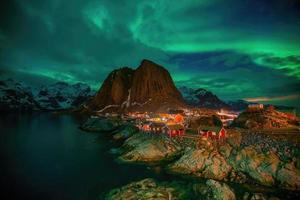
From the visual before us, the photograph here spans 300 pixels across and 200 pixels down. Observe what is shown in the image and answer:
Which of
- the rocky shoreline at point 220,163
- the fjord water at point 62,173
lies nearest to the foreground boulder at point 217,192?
the rocky shoreline at point 220,163

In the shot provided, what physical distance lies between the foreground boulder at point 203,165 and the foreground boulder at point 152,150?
6.32 metres

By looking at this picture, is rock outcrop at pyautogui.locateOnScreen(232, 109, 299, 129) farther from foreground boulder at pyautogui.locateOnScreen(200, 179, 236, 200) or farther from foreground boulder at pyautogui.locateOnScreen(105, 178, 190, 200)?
foreground boulder at pyautogui.locateOnScreen(105, 178, 190, 200)

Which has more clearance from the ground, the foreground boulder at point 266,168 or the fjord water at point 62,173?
the foreground boulder at point 266,168

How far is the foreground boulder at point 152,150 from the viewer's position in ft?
165

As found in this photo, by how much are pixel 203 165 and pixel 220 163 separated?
114 inches

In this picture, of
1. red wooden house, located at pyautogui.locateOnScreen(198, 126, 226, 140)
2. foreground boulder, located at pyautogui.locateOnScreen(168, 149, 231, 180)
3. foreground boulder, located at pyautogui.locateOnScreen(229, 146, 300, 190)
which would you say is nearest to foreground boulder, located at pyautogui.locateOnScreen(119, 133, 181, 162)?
foreground boulder, located at pyautogui.locateOnScreen(168, 149, 231, 180)

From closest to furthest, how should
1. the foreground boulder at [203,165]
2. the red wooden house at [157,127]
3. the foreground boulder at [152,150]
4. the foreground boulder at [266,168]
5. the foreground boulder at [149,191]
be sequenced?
1. the foreground boulder at [149,191]
2. the foreground boulder at [266,168]
3. the foreground boulder at [203,165]
4. the foreground boulder at [152,150]
5. the red wooden house at [157,127]

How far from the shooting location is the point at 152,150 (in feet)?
169

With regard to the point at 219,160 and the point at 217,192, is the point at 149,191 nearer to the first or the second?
the point at 217,192

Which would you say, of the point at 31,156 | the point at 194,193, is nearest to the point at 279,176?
the point at 194,193

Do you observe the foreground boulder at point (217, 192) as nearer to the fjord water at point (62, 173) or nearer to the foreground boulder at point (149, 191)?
the foreground boulder at point (149, 191)

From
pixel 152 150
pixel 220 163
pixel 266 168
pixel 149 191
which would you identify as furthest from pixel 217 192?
pixel 152 150

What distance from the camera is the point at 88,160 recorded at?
5288 cm

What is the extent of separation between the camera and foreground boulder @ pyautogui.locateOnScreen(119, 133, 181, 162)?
5031 centimetres
